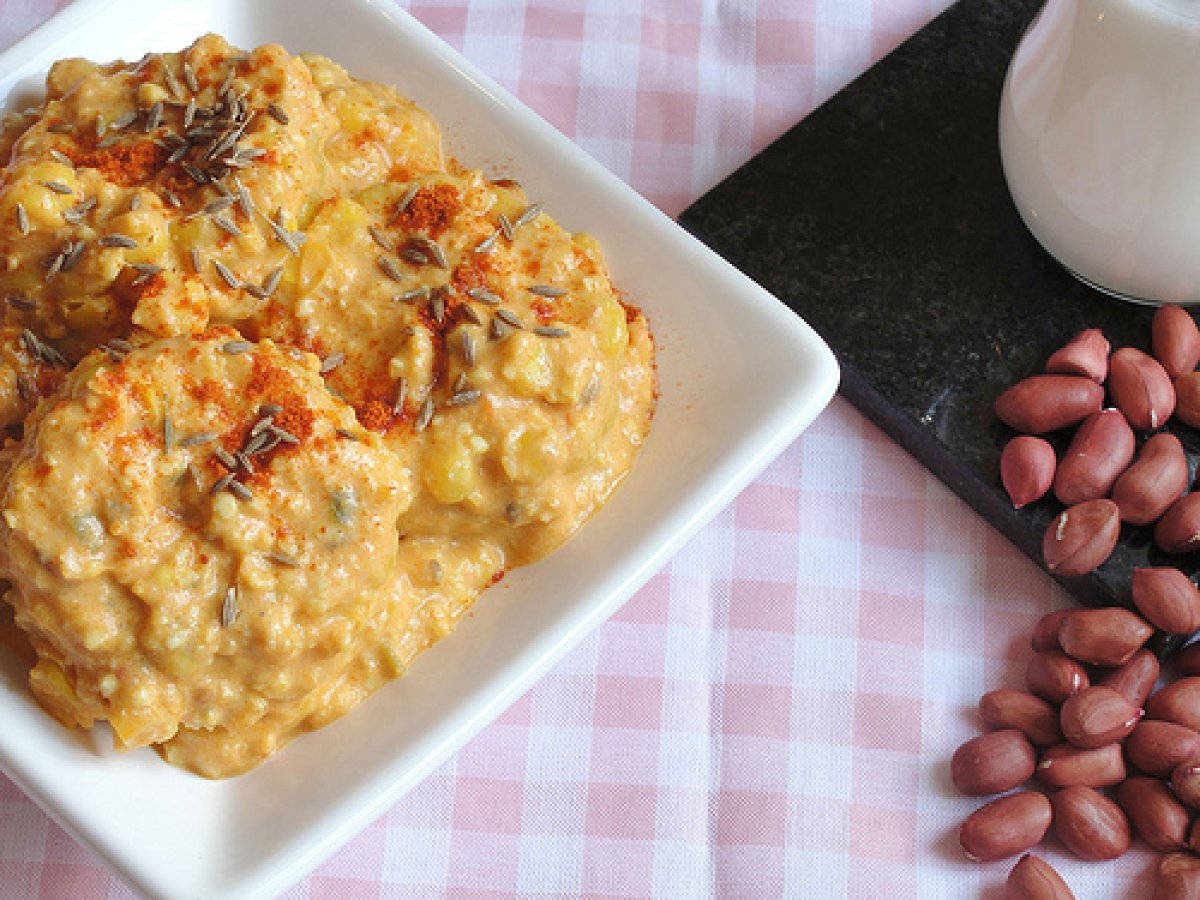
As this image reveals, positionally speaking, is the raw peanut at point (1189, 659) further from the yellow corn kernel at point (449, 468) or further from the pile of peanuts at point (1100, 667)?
the yellow corn kernel at point (449, 468)

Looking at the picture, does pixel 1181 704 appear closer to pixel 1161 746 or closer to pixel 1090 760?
pixel 1161 746

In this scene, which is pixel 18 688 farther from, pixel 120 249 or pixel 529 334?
pixel 529 334

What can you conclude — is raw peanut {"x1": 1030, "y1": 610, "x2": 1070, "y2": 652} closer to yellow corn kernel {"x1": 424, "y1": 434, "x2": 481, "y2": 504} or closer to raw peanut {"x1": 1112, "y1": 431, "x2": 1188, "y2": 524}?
raw peanut {"x1": 1112, "y1": 431, "x2": 1188, "y2": 524}

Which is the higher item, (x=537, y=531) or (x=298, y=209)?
(x=298, y=209)

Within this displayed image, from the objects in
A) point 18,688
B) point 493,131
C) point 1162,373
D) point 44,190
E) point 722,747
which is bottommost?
point 722,747

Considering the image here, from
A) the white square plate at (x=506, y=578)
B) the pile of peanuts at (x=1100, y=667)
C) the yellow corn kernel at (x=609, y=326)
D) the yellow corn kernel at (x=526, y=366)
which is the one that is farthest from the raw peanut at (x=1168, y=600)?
the yellow corn kernel at (x=526, y=366)

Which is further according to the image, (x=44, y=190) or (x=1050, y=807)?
(x=1050, y=807)

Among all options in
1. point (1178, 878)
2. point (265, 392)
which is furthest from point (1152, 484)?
point (265, 392)

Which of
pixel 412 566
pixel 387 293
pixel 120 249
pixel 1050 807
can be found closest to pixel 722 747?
pixel 1050 807
